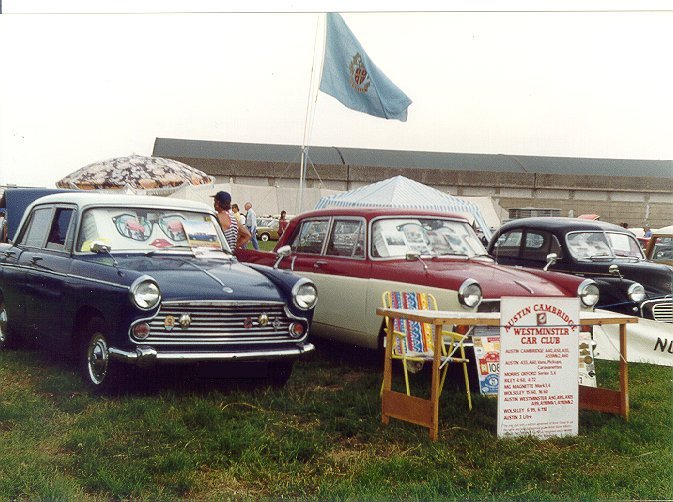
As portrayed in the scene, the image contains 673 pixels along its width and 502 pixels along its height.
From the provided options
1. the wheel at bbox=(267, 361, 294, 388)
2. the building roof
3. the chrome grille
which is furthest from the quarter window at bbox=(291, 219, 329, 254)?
the building roof

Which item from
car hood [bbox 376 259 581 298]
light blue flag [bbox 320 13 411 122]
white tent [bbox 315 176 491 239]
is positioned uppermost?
light blue flag [bbox 320 13 411 122]

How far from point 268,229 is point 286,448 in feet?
62.3

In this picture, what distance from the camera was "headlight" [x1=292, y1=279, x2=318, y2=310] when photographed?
5941mm

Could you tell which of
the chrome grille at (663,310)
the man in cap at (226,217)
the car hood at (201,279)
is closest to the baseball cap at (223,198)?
the man in cap at (226,217)

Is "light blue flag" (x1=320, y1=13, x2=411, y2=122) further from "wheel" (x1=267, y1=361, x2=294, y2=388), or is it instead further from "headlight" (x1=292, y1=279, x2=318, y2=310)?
"wheel" (x1=267, y1=361, x2=294, y2=388)

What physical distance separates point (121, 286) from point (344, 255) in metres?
2.61

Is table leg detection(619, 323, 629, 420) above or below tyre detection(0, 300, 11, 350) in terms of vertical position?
above

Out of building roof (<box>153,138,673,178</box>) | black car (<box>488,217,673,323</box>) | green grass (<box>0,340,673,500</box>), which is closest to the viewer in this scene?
green grass (<box>0,340,673,500</box>)

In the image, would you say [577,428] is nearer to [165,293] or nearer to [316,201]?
[165,293]

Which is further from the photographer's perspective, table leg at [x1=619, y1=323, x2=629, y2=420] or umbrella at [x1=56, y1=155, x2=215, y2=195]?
umbrella at [x1=56, y1=155, x2=215, y2=195]

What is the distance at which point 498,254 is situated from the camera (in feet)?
32.3

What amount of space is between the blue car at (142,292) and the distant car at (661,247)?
19.7 feet

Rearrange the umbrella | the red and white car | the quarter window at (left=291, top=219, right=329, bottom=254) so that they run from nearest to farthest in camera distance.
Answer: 1. the red and white car
2. the quarter window at (left=291, top=219, right=329, bottom=254)
3. the umbrella

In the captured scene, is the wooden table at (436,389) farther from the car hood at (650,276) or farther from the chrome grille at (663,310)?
the car hood at (650,276)
